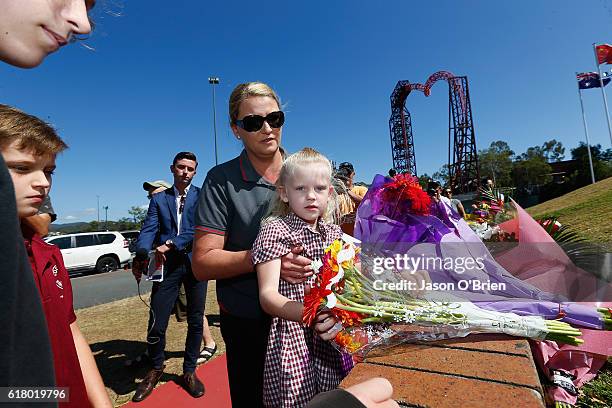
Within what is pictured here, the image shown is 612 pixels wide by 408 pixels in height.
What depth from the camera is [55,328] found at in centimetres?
112

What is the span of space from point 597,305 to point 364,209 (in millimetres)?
951

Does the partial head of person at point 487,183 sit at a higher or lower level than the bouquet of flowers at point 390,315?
higher

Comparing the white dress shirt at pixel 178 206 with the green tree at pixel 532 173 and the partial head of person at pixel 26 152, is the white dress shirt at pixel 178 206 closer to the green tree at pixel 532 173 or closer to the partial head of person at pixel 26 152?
the partial head of person at pixel 26 152

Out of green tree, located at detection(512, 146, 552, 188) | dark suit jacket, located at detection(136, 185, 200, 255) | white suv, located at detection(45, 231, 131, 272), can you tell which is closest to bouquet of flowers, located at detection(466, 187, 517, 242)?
dark suit jacket, located at detection(136, 185, 200, 255)

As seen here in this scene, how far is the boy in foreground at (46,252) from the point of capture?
3.47ft

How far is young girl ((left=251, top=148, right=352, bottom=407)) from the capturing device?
1.31 m

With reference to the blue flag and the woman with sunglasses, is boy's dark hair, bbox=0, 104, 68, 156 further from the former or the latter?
the blue flag

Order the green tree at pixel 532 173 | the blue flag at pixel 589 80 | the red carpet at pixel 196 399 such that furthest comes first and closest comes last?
the green tree at pixel 532 173
the blue flag at pixel 589 80
the red carpet at pixel 196 399

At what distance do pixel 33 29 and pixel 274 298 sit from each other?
1027 mm

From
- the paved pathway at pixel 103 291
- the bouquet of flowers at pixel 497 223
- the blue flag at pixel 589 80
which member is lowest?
the paved pathway at pixel 103 291

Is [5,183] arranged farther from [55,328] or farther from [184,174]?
[184,174]

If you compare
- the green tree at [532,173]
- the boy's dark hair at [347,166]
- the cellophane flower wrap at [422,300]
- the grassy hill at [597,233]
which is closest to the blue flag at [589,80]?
the grassy hill at [597,233]

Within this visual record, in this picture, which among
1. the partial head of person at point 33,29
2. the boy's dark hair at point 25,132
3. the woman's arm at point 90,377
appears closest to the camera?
the partial head of person at point 33,29

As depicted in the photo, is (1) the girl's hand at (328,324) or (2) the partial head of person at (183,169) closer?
(1) the girl's hand at (328,324)
